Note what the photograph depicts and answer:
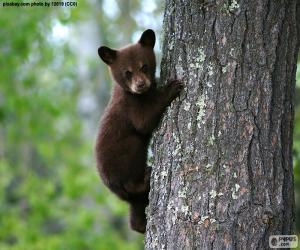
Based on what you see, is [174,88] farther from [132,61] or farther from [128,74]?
[132,61]

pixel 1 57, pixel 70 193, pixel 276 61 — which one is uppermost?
pixel 1 57

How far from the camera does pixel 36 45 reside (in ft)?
44.7

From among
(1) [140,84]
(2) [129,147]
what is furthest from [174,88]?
(2) [129,147]

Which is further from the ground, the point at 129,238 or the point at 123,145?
the point at 123,145

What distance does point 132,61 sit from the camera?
530 centimetres

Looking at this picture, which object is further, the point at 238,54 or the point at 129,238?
the point at 129,238

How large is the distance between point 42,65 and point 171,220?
1035 centimetres

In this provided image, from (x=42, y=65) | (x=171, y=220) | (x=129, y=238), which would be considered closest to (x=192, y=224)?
(x=171, y=220)

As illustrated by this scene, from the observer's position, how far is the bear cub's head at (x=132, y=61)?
5.12m

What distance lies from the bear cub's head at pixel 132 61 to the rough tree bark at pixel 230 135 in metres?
1.28

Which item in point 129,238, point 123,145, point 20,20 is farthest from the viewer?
point 129,238

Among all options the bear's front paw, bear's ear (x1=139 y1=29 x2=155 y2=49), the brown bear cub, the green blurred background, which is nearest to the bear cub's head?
bear's ear (x1=139 y1=29 x2=155 y2=49)

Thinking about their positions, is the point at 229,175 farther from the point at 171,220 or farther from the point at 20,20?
the point at 20,20

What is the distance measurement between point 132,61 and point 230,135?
1.98 meters
